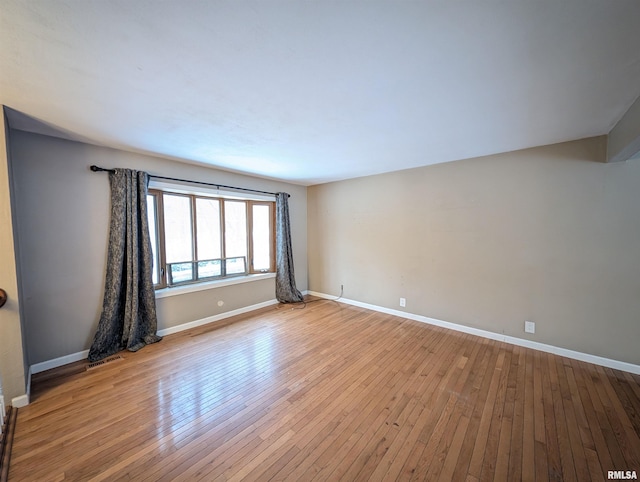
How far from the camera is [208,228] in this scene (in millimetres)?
3828

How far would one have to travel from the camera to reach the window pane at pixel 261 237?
446 cm

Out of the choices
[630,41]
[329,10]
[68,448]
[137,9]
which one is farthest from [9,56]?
[630,41]

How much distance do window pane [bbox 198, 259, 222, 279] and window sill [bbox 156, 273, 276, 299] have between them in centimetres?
15

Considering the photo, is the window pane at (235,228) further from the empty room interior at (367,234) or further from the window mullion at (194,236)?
the window mullion at (194,236)

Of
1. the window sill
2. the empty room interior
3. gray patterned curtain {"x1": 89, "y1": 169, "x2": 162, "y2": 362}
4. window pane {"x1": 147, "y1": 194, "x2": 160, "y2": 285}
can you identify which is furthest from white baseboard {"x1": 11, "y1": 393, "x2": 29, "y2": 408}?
window pane {"x1": 147, "y1": 194, "x2": 160, "y2": 285}

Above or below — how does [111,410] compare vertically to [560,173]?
below

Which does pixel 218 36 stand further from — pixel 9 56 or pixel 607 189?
pixel 607 189

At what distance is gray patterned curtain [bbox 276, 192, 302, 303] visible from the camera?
14.8 ft

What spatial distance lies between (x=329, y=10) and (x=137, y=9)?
0.82 metres

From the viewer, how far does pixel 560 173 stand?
2670 mm

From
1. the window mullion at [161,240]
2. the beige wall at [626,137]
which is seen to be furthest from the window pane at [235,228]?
the beige wall at [626,137]

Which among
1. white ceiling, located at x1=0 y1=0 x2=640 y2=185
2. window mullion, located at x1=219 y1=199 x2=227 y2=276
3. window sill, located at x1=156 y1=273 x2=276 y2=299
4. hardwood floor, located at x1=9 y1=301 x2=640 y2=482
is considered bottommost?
hardwood floor, located at x1=9 y1=301 x2=640 y2=482

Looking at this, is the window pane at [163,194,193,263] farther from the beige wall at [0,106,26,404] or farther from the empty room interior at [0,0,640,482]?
the beige wall at [0,106,26,404]

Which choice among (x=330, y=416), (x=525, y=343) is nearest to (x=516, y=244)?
(x=525, y=343)
